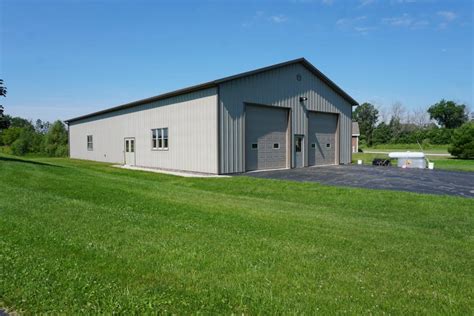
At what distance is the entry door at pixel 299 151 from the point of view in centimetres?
2159

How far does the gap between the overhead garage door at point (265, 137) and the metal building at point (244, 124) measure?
5 cm

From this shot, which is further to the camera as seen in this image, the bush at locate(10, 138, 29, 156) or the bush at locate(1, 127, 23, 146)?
the bush at locate(1, 127, 23, 146)

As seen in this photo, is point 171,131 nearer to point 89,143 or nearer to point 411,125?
point 89,143

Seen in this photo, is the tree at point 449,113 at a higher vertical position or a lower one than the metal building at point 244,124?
higher

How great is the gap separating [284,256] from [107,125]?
27362 millimetres

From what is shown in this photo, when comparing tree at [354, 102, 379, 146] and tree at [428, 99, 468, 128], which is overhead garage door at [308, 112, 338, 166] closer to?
tree at [354, 102, 379, 146]

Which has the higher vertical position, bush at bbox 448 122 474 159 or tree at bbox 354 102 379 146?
tree at bbox 354 102 379 146

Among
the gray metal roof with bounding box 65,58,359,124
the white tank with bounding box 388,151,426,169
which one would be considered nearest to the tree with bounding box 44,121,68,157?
the gray metal roof with bounding box 65,58,359,124

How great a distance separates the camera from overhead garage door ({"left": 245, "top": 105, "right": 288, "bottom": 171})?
19047mm

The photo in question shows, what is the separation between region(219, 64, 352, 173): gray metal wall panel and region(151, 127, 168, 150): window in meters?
5.64

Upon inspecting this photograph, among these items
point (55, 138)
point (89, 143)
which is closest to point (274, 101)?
point (89, 143)

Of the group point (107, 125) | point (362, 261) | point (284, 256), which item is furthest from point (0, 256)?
point (107, 125)

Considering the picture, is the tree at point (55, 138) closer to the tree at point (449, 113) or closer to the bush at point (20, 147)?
the bush at point (20, 147)

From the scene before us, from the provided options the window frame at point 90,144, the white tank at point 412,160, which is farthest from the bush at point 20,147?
the white tank at point 412,160
